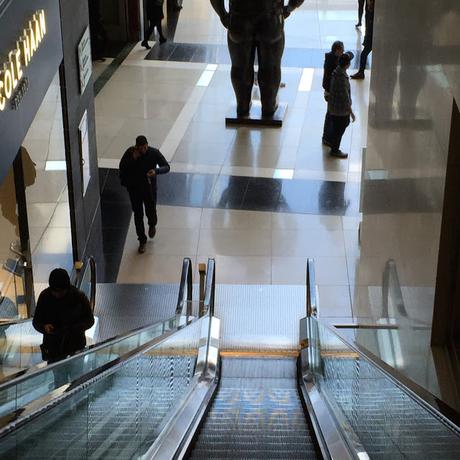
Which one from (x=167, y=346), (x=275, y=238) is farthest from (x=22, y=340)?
(x=275, y=238)

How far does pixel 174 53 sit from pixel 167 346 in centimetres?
1344

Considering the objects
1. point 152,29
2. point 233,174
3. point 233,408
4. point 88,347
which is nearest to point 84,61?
point 233,174

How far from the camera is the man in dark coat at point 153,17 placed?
19.3 metres

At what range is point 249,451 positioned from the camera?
572 centimetres

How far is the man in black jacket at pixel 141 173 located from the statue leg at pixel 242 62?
A: 456 centimetres

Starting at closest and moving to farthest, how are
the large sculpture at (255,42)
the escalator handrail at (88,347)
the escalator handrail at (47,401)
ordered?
the escalator handrail at (47,401), the escalator handrail at (88,347), the large sculpture at (255,42)

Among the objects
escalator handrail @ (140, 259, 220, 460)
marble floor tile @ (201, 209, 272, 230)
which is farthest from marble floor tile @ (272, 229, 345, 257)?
escalator handrail @ (140, 259, 220, 460)

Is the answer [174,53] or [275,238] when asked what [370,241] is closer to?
[275,238]

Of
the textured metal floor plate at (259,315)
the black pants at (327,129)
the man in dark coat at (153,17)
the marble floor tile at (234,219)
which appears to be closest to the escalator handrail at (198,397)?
the textured metal floor plate at (259,315)

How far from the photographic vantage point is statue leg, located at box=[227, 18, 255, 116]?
1470cm

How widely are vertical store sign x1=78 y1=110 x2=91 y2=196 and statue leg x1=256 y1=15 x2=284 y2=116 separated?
16.2ft

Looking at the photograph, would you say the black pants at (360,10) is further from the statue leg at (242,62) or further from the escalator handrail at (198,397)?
the escalator handrail at (198,397)

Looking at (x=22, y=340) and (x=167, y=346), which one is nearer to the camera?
(x=167, y=346)

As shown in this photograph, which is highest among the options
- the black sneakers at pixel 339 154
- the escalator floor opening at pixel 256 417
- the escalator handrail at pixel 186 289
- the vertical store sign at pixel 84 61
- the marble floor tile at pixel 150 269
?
the vertical store sign at pixel 84 61
